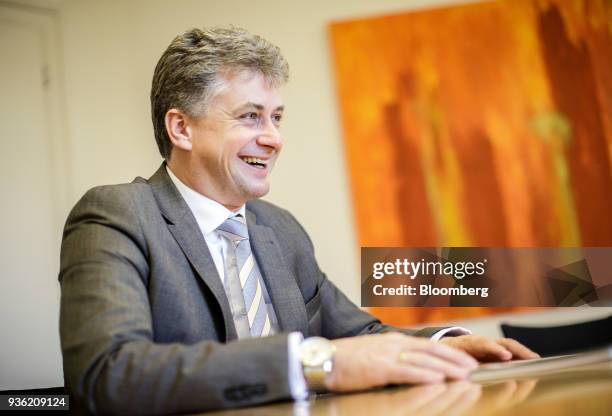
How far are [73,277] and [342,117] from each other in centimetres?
221

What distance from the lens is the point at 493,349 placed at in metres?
1.50

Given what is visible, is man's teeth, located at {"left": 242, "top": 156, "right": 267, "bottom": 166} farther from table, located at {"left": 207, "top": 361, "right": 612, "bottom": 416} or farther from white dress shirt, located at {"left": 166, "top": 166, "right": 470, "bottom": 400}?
table, located at {"left": 207, "top": 361, "right": 612, "bottom": 416}

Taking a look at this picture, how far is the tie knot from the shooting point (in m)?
1.82

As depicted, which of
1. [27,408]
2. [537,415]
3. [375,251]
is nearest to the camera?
[537,415]

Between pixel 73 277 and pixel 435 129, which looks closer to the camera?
pixel 73 277

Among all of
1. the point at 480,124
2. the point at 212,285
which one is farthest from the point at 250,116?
the point at 480,124

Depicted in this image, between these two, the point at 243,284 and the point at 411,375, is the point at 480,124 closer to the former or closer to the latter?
the point at 243,284

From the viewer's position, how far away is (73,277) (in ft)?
4.50

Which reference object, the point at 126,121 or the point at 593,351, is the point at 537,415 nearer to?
the point at 593,351

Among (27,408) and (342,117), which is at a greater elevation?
(342,117)

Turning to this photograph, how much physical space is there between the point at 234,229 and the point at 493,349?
0.76 m

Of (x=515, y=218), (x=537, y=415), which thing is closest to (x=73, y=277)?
(x=537, y=415)

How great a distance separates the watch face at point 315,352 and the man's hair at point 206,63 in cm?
93

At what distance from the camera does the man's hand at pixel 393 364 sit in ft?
3.67
